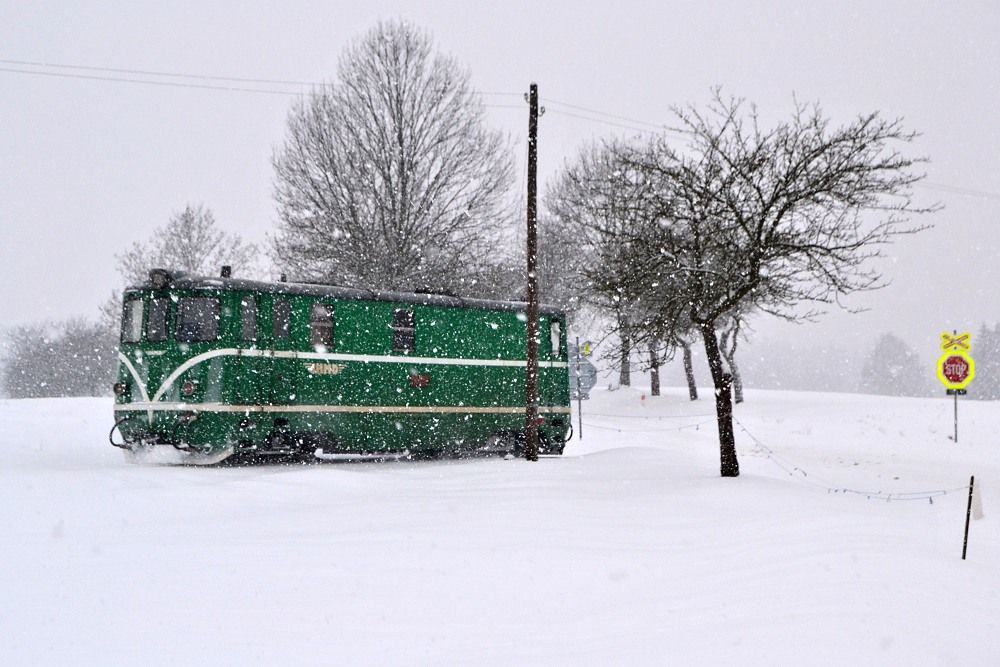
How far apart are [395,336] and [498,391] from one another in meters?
2.49

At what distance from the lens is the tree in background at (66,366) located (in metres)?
56.2

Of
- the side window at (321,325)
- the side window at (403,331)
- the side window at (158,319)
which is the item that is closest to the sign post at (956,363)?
the side window at (403,331)

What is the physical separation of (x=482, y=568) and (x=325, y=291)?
25.5 feet

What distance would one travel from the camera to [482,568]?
270 inches

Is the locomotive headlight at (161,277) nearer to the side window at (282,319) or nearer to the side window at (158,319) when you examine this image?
the side window at (158,319)

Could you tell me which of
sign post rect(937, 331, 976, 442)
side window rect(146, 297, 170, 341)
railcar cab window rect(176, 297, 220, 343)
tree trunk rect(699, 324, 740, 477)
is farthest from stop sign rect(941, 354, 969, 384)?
side window rect(146, 297, 170, 341)

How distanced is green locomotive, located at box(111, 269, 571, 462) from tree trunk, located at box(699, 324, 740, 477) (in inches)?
161

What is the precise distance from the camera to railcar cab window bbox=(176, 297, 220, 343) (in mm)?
12570

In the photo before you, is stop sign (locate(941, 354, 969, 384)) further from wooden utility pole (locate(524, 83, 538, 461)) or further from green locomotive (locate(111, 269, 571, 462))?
wooden utility pole (locate(524, 83, 538, 461))

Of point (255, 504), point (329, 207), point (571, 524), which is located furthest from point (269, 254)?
point (571, 524)

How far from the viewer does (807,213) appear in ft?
40.5

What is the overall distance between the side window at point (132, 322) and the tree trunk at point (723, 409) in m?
9.26

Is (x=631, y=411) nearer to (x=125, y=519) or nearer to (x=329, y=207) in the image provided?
(x=329, y=207)

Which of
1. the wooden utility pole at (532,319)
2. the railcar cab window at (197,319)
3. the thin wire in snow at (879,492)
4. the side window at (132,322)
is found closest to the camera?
the thin wire in snow at (879,492)
